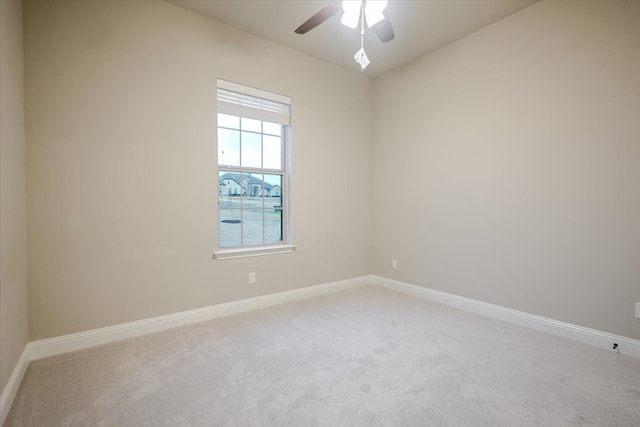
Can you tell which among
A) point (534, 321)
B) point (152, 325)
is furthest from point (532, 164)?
point (152, 325)

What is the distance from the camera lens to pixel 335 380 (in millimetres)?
1964

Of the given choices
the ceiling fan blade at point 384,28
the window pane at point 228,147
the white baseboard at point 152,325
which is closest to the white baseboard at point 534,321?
the white baseboard at point 152,325

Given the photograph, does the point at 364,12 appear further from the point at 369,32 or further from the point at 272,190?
the point at 272,190

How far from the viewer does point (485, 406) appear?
1.72 meters

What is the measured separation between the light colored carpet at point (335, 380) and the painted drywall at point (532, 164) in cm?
49

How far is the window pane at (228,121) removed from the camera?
3135 mm

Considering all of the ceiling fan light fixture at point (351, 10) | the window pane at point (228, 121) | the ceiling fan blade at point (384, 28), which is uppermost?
the ceiling fan light fixture at point (351, 10)

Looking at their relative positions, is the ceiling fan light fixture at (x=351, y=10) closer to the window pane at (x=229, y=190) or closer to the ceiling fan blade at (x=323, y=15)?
the ceiling fan blade at (x=323, y=15)

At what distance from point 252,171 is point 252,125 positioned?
0.51 m

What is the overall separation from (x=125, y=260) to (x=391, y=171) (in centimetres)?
317

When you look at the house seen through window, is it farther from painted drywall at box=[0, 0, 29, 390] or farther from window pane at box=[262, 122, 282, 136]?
painted drywall at box=[0, 0, 29, 390]

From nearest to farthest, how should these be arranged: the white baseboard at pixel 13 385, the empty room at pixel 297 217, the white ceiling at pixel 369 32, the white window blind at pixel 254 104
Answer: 1. the white baseboard at pixel 13 385
2. the empty room at pixel 297 217
3. the white ceiling at pixel 369 32
4. the white window blind at pixel 254 104

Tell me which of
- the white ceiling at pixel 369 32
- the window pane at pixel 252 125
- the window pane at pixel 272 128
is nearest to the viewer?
the white ceiling at pixel 369 32

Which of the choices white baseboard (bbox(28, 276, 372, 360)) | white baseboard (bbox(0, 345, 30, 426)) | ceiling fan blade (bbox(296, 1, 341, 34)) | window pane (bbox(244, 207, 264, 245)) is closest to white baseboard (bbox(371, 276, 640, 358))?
white baseboard (bbox(28, 276, 372, 360))
